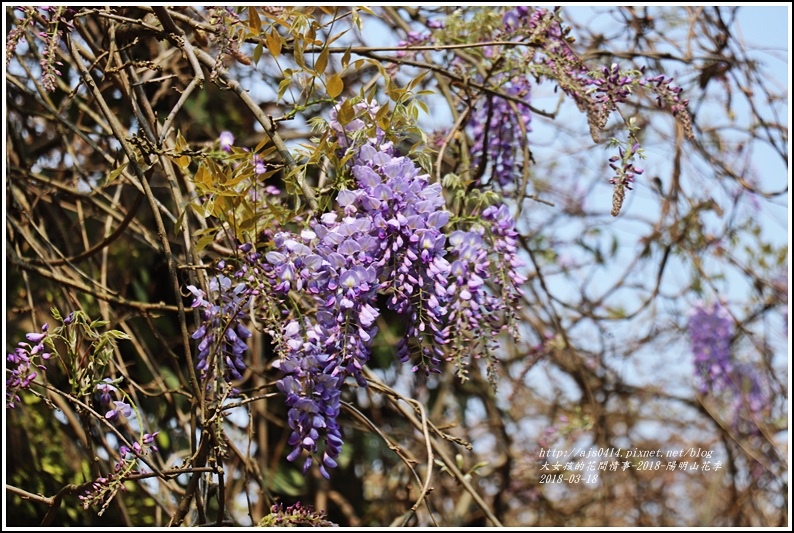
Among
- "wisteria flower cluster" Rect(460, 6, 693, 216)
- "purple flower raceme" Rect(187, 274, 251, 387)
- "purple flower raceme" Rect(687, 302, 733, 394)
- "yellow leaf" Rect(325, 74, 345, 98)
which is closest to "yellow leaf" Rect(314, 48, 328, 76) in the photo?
"yellow leaf" Rect(325, 74, 345, 98)

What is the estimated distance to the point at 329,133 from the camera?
1.47 metres

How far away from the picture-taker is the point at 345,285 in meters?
1.34

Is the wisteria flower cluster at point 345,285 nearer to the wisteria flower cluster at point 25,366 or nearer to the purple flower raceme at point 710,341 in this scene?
the wisteria flower cluster at point 25,366

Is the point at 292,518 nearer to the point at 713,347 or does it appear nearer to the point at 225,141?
the point at 225,141

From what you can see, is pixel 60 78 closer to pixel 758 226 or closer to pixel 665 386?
pixel 758 226

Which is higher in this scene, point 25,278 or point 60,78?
point 60,78

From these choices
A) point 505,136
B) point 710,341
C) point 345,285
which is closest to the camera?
point 345,285

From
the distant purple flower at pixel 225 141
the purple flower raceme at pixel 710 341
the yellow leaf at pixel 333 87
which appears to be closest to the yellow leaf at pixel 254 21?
the yellow leaf at pixel 333 87

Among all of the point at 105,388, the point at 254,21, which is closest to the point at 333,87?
the point at 254,21

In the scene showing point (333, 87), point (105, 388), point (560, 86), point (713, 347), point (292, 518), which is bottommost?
point (292, 518)

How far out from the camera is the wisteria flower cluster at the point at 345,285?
4.44 feet

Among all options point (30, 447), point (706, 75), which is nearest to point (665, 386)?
point (706, 75)

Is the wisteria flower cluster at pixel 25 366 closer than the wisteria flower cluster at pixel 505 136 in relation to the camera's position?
Yes

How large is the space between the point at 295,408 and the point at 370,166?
383 millimetres
